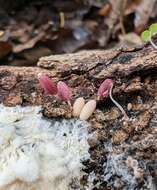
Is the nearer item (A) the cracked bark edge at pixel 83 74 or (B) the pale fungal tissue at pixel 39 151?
(B) the pale fungal tissue at pixel 39 151

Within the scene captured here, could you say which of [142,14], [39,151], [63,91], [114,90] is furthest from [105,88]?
[142,14]

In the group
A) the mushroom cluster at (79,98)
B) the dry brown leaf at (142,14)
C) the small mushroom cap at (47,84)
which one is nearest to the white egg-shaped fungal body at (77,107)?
the mushroom cluster at (79,98)

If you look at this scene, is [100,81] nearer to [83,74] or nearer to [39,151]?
[83,74]

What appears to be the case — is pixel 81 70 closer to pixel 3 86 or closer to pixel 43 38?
pixel 3 86

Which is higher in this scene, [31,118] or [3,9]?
[31,118]

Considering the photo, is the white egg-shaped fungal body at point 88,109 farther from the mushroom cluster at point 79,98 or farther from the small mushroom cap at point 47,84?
the small mushroom cap at point 47,84

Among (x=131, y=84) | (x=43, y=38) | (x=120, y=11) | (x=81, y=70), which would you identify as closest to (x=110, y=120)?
(x=131, y=84)

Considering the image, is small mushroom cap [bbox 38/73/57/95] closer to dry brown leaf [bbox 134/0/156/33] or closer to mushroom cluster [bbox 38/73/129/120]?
mushroom cluster [bbox 38/73/129/120]
